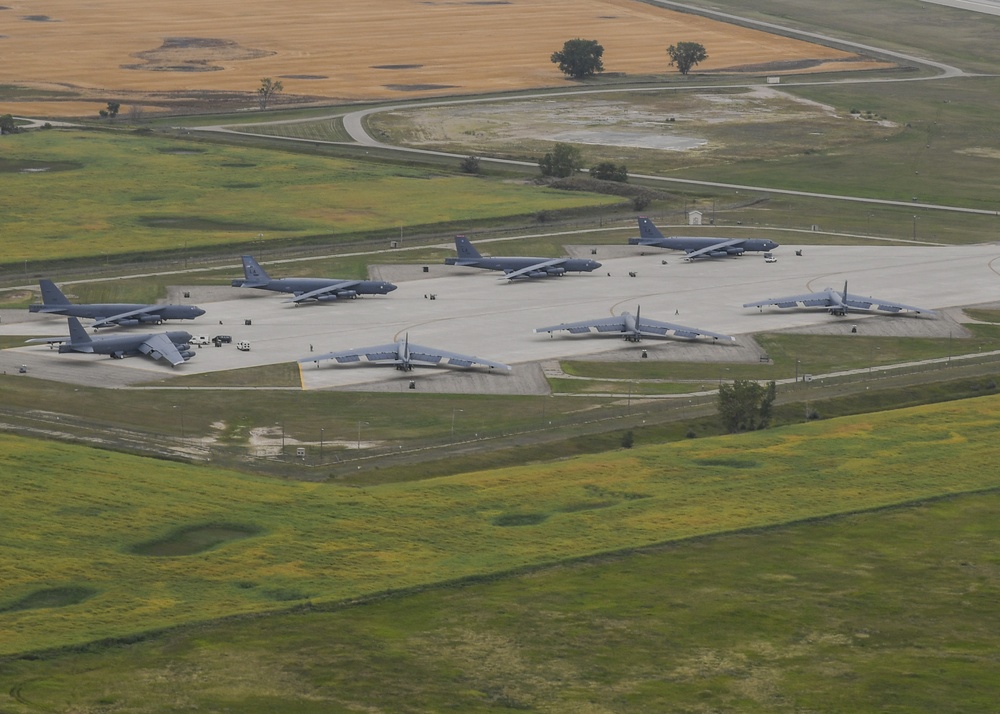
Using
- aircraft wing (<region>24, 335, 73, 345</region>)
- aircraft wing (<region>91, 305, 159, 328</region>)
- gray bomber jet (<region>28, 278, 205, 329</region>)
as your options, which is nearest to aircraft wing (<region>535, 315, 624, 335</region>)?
gray bomber jet (<region>28, 278, 205, 329</region>)

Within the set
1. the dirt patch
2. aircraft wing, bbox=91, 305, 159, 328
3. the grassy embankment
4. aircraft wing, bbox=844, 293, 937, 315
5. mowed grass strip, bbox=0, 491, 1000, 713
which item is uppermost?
aircraft wing, bbox=844, 293, 937, 315

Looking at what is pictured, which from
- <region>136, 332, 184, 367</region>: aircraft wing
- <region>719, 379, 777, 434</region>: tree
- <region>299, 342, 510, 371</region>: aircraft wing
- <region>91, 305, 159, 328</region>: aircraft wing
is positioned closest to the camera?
<region>719, 379, 777, 434</region>: tree

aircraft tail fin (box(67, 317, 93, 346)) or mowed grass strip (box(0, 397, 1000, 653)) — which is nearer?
mowed grass strip (box(0, 397, 1000, 653))

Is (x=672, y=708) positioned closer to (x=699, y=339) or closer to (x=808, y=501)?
(x=808, y=501)

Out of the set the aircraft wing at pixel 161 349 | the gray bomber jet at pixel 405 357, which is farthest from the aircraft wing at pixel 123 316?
the gray bomber jet at pixel 405 357

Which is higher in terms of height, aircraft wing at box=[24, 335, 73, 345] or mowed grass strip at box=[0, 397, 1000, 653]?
aircraft wing at box=[24, 335, 73, 345]

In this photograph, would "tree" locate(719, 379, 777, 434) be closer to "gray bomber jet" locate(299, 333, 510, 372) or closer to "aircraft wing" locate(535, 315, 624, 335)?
"gray bomber jet" locate(299, 333, 510, 372)

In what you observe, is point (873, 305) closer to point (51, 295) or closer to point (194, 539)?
point (51, 295)

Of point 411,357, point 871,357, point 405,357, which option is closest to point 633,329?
point 871,357
